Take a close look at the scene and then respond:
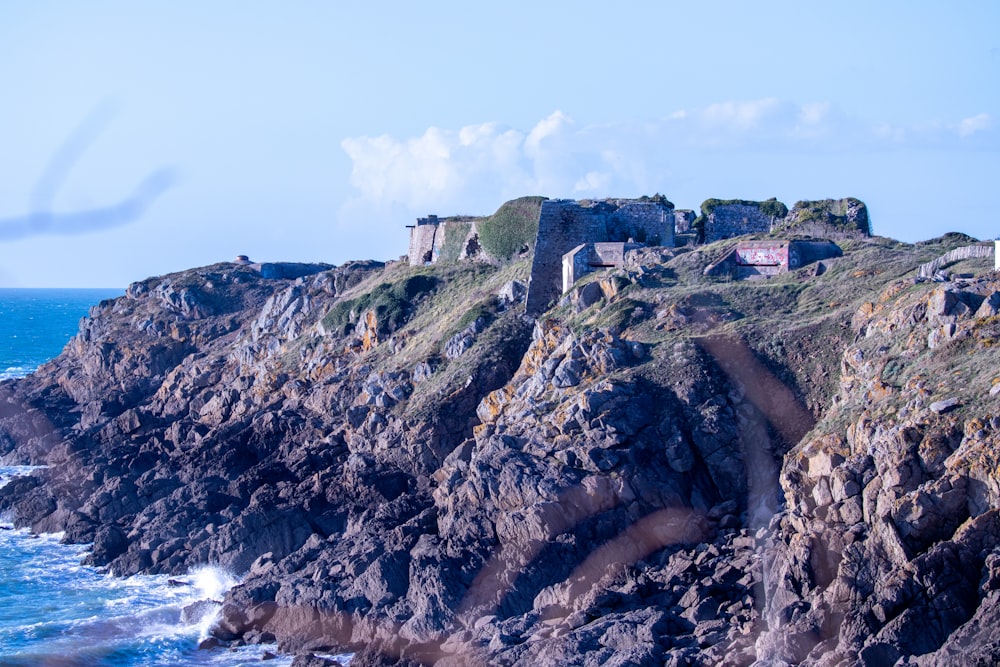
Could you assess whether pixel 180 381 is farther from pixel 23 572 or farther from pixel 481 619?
pixel 481 619

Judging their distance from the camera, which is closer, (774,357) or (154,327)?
(774,357)

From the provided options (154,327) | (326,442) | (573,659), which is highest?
(154,327)

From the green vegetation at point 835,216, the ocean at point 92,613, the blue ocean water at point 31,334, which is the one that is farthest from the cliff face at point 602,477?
the blue ocean water at point 31,334

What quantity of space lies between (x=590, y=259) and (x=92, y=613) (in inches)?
797

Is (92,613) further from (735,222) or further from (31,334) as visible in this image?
(31,334)

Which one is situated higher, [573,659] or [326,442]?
[326,442]

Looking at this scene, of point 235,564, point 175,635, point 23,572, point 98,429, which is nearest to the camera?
point 175,635

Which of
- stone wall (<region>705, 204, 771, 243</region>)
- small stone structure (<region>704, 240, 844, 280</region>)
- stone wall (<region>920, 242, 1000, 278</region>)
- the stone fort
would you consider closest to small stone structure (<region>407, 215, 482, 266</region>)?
the stone fort

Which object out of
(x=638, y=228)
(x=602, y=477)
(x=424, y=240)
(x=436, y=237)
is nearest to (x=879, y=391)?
(x=602, y=477)

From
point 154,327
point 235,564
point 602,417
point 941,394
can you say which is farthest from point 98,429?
point 941,394

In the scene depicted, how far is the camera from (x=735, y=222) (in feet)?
167

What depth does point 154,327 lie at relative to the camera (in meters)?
63.1

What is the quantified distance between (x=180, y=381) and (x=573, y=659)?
31.4m

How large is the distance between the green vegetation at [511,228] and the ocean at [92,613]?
20.4 m
